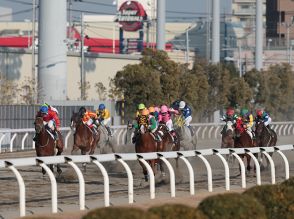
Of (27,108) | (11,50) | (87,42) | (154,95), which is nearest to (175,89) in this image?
(154,95)

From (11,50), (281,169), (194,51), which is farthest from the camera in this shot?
(194,51)

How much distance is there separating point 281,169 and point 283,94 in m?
40.1

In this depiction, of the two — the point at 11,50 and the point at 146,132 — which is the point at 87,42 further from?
the point at 146,132

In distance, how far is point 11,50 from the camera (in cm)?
5875

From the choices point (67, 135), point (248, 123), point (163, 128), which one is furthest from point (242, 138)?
point (67, 135)

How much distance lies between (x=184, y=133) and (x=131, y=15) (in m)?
72.5

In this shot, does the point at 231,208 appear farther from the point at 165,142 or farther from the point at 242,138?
the point at 242,138

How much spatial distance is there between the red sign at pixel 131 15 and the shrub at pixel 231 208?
90695mm

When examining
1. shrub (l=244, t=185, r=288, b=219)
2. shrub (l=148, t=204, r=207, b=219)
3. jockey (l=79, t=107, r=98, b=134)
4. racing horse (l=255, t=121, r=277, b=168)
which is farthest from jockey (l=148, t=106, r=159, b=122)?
shrub (l=148, t=204, r=207, b=219)

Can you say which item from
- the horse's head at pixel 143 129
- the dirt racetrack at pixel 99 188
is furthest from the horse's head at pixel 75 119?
the horse's head at pixel 143 129

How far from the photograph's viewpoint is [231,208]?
36.2 ft

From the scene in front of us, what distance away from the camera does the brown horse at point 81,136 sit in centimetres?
2711

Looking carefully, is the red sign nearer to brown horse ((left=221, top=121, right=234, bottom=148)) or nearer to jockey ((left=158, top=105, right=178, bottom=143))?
brown horse ((left=221, top=121, right=234, bottom=148))

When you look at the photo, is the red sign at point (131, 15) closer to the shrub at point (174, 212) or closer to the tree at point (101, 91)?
the tree at point (101, 91)
